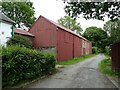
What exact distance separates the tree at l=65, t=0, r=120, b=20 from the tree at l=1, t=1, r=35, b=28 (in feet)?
113

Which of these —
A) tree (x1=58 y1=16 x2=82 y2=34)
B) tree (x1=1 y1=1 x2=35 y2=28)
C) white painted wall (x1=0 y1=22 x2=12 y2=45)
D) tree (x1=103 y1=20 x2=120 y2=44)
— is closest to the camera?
white painted wall (x1=0 y1=22 x2=12 y2=45)

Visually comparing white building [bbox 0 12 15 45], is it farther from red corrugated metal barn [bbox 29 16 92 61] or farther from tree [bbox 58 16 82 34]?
tree [bbox 58 16 82 34]

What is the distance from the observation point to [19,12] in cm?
4459

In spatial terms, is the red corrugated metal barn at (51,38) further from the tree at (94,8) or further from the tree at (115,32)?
the tree at (94,8)

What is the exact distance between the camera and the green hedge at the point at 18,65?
977cm

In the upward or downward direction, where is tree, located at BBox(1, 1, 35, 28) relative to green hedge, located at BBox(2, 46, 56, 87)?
upward

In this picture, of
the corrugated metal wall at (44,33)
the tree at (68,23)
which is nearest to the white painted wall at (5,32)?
the corrugated metal wall at (44,33)

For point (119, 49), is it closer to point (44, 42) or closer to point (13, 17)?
point (44, 42)

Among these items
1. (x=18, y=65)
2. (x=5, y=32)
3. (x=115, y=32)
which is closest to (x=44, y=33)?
(x=5, y=32)

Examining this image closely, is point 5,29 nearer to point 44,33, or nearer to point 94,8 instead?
point 44,33

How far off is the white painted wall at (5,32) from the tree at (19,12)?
18.9 m

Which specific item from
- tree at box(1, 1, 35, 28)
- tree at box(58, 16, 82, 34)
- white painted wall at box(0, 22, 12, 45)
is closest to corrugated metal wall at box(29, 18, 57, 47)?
white painted wall at box(0, 22, 12, 45)

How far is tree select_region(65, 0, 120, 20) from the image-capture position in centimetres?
1050

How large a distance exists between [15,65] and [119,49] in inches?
341
